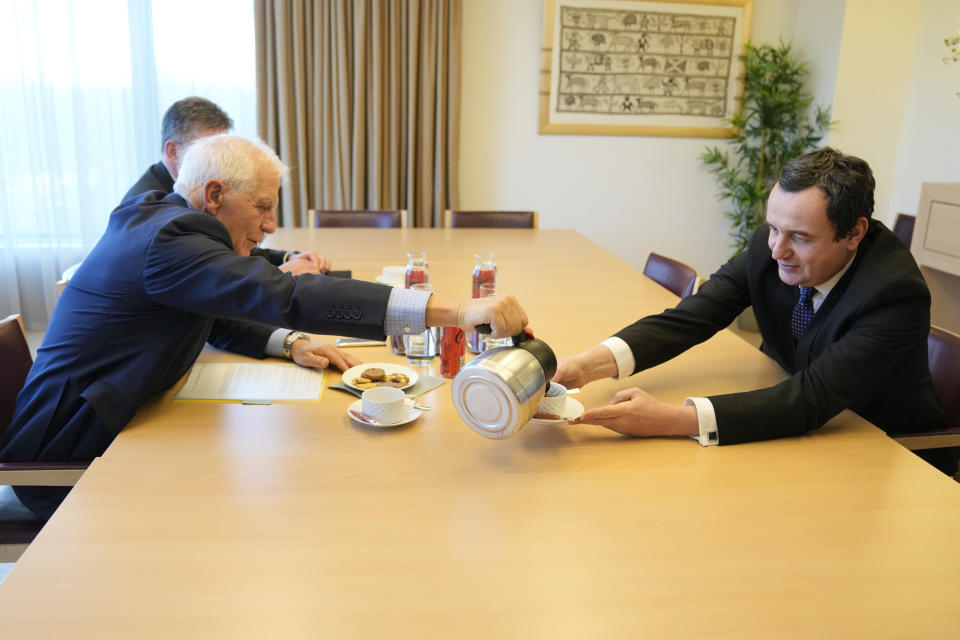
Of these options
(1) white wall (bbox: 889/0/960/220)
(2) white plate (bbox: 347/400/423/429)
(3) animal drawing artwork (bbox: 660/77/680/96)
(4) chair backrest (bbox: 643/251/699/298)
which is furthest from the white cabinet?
(2) white plate (bbox: 347/400/423/429)

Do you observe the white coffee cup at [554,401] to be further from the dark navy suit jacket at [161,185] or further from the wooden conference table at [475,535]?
the dark navy suit jacket at [161,185]

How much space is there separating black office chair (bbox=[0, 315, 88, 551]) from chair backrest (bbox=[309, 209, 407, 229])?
219 cm

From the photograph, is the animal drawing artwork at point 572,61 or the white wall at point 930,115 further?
the animal drawing artwork at point 572,61

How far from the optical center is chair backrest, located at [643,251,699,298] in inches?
104

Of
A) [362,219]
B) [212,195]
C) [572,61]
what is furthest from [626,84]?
[212,195]

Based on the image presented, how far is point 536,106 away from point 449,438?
12.6ft

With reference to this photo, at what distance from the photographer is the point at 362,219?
3953 millimetres

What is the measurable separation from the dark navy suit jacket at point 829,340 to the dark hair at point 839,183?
0.37 ft

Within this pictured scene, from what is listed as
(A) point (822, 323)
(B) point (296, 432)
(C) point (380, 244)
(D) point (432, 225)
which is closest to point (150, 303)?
(B) point (296, 432)

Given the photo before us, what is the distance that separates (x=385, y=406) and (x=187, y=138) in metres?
1.70

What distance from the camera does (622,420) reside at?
56.7 inches

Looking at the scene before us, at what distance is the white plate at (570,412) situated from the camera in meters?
1.50

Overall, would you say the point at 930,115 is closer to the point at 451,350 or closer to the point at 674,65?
the point at 674,65

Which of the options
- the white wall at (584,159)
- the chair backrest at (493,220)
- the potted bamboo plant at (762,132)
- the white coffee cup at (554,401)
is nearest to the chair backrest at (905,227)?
the potted bamboo plant at (762,132)
